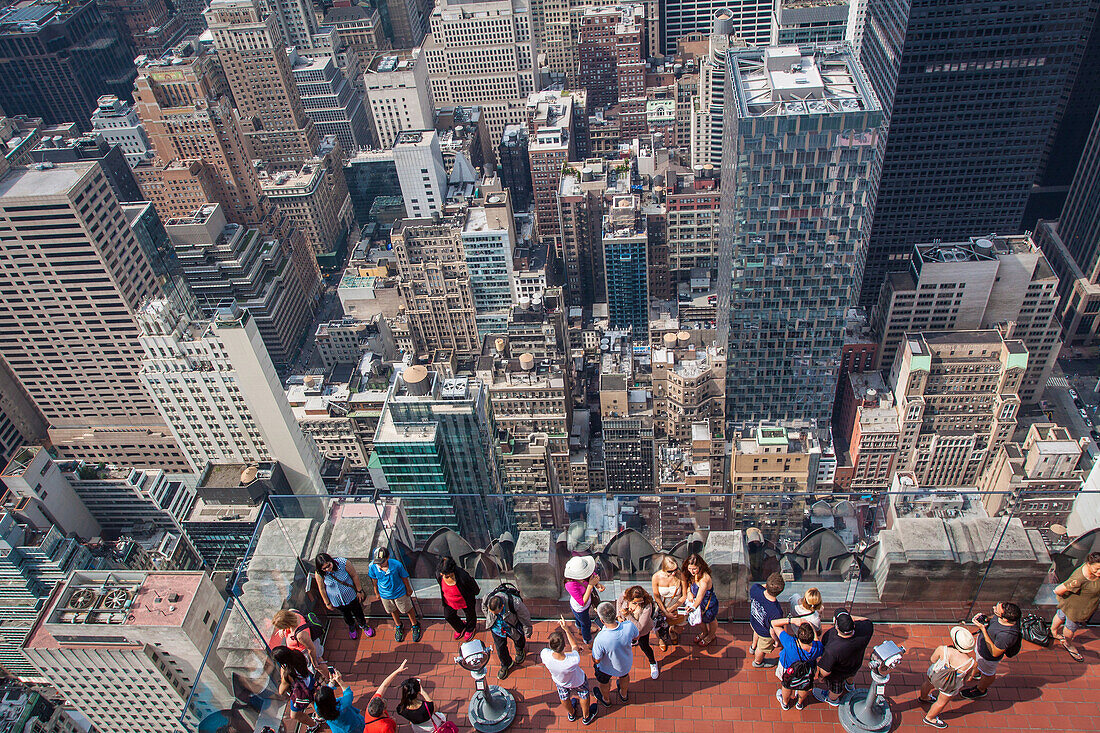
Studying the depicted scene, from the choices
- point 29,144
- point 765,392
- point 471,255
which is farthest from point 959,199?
point 29,144

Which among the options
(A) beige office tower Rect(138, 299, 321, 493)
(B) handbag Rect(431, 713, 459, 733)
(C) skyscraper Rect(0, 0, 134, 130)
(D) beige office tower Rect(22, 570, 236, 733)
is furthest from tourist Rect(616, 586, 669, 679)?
(C) skyscraper Rect(0, 0, 134, 130)

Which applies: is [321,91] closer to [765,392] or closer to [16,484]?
[16,484]

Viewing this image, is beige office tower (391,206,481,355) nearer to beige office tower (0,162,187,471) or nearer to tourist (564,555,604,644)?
beige office tower (0,162,187,471)

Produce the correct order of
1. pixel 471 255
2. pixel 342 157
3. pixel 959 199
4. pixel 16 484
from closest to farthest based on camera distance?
pixel 16 484, pixel 959 199, pixel 471 255, pixel 342 157

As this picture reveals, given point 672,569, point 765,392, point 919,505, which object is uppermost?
point 672,569

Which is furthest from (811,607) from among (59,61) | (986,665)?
(59,61)

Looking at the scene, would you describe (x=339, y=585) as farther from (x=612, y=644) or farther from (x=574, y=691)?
(x=612, y=644)

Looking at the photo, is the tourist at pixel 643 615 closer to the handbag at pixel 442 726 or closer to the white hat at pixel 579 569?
the white hat at pixel 579 569

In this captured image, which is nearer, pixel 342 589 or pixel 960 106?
pixel 342 589
